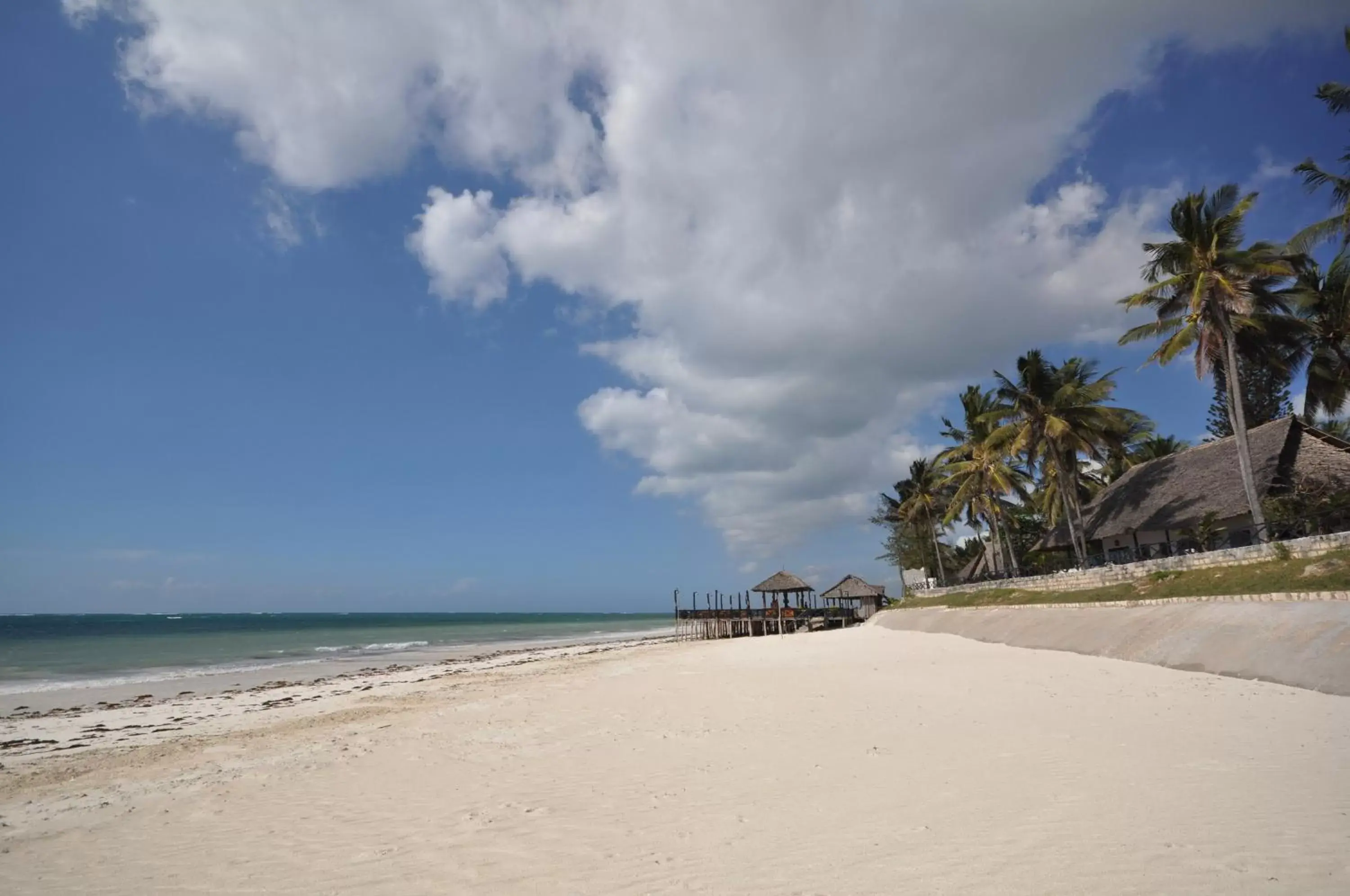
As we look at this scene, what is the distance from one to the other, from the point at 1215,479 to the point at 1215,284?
7572 millimetres

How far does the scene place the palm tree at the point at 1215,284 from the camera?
1883cm

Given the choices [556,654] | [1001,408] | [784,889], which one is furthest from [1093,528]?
[784,889]

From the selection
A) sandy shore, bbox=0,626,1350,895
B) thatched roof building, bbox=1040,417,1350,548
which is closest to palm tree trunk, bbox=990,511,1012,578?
thatched roof building, bbox=1040,417,1350,548

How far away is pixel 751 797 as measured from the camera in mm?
5957

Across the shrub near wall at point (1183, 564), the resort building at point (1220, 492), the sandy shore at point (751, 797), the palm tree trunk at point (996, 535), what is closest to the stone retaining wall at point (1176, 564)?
the shrub near wall at point (1183, 564)

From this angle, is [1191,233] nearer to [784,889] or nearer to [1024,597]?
[1024,597]

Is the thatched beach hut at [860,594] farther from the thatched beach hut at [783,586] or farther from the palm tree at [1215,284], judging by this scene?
the palm tree at [1215,284]

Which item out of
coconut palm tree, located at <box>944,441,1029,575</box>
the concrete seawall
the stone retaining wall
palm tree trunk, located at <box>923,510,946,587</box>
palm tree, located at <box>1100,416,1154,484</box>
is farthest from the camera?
palm tree trunk, located at <box>923,510,946,587</box>

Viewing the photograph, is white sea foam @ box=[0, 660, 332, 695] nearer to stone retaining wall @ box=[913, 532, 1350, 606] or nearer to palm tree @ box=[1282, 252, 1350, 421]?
stone retaining wall @ box=[913, 532, 1350, 606]

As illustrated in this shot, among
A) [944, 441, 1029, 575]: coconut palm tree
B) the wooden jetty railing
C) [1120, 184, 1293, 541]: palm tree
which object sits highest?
[1120, 184, 1293, 541]: palm tree

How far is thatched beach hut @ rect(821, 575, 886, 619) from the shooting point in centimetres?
4581

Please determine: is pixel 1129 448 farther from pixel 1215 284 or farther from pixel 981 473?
pixel 1215 284

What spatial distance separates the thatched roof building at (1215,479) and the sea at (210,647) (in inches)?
1259

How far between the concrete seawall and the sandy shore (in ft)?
1.63
